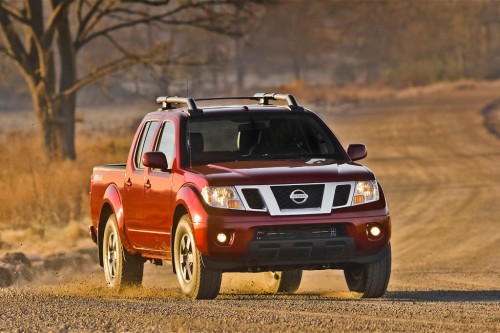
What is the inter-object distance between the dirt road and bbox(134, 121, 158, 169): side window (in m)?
1.33

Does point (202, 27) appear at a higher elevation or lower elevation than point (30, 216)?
higher

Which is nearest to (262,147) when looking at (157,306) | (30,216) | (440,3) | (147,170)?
(147,170)

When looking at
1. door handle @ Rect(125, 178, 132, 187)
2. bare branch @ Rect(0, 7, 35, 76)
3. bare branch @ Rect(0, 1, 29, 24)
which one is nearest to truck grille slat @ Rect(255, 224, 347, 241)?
door handle @ Rect(125, 178, 132, 187)

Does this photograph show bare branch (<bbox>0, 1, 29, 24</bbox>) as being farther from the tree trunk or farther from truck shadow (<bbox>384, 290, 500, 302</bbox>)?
truck shadow (<bbox>384, 290, 500, 302</bbox>)

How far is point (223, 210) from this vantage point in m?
12.3

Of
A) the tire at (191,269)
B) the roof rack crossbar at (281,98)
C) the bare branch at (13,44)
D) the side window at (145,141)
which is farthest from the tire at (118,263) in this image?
the bare branch at (13,44)

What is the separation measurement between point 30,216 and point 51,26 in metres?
9.71

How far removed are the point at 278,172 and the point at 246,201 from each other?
0.42m

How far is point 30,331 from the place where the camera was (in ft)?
33.8

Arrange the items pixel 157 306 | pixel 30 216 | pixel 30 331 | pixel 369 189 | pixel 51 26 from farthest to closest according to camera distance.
Result: pixel 51 26
pixel 30 216
pixel 369 189
pixel 157 306
pixel 30 331

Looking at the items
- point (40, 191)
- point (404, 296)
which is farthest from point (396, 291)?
point (40, 191)

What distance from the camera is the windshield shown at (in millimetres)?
13469

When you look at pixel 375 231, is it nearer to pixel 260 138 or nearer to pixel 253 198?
pixel 253 198

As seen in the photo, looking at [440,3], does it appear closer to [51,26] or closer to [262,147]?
[51,26]
